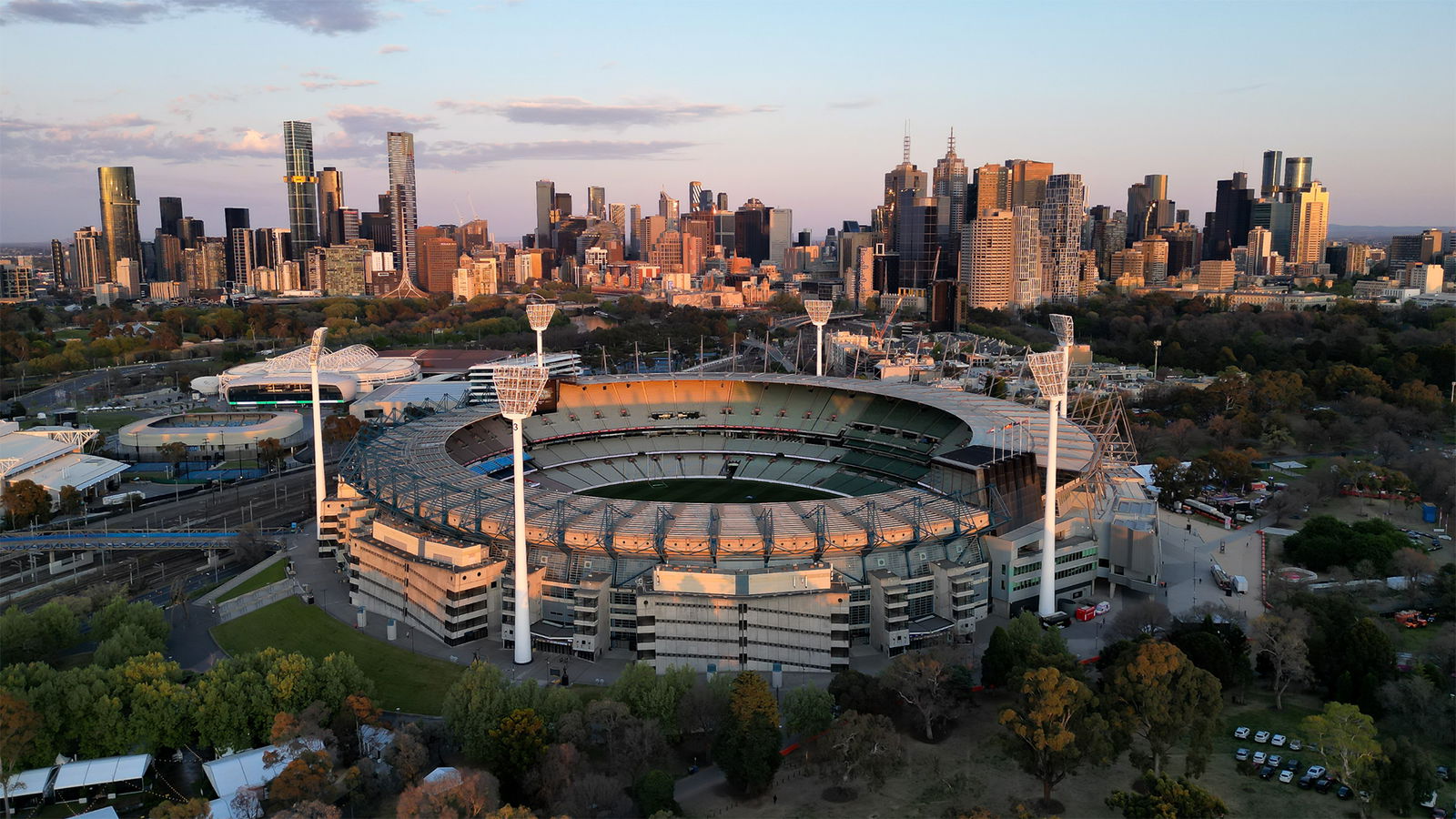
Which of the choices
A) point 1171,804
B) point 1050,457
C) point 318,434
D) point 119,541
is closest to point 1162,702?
point 1171,804

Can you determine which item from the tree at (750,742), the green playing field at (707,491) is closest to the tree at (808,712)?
the tree at (750,742)

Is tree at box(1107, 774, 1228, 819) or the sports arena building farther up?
the sports arena building

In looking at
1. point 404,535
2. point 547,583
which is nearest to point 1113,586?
point 547,583

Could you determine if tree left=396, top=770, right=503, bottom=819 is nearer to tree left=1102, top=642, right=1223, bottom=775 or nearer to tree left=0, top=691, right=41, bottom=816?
tree left=0, top=691, right=41, bottom=816

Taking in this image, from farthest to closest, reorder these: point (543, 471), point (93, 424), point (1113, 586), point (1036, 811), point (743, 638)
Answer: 1. point (93, 424)
2. point (543, 471)
3. point (1113, 586)
4. point (743, 638)
5. point (1036, 811)

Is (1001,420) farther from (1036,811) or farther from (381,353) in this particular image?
(381,353)

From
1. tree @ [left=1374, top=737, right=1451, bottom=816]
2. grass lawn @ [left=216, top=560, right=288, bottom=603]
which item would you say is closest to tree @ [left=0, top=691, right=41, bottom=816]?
grass lawn @ [left=216, top=560, right=288, bottom=603]

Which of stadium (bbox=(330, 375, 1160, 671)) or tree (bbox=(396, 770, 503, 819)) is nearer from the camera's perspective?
tree (bbox=(396, 770, 503, 819))
